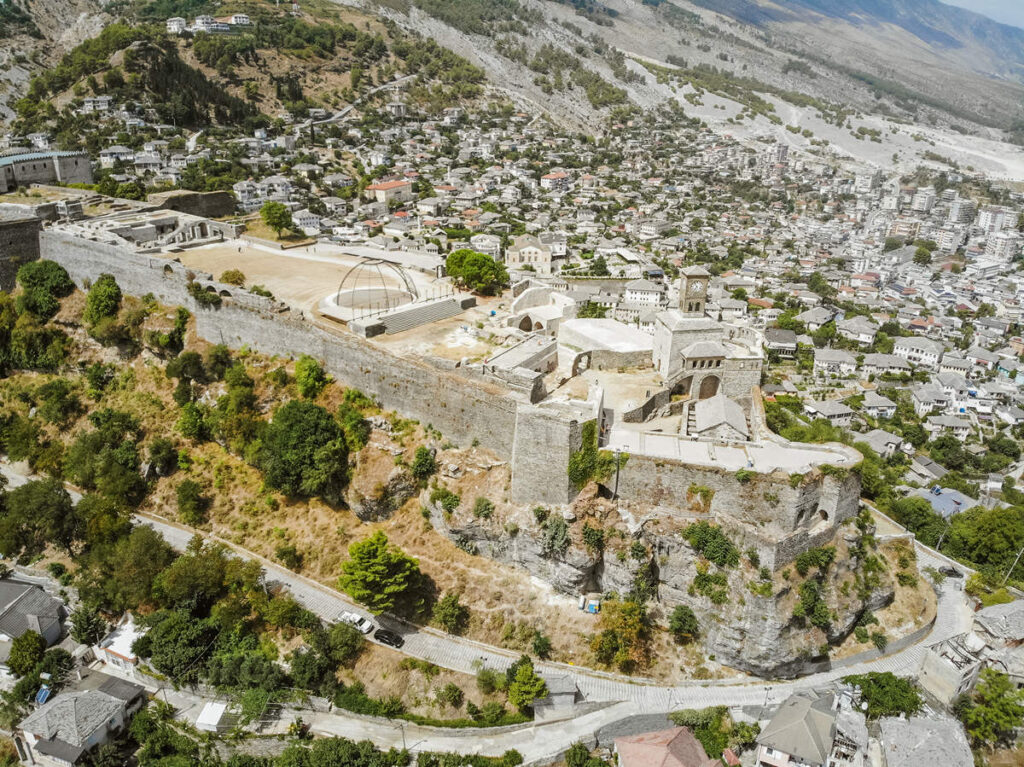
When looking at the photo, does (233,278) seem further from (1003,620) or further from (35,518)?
(1003,620)

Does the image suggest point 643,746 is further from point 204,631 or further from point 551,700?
point 204,631

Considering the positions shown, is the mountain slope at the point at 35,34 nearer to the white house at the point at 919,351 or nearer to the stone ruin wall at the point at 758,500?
the stone ruin wall at the point at 758,500

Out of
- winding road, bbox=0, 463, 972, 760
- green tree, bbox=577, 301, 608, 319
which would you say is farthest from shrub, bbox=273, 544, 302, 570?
green tree, bbox=577, 301, 608, 319

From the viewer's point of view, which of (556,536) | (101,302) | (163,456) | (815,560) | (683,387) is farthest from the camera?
(101,302)

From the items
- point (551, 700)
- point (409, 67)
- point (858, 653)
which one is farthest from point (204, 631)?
point (409, 67)

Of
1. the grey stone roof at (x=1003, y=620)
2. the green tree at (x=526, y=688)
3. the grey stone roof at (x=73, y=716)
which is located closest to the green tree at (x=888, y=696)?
the grey stone roof at (x=1003, y=620)

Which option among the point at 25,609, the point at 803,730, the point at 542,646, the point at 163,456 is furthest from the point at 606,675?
the point at 25,609
